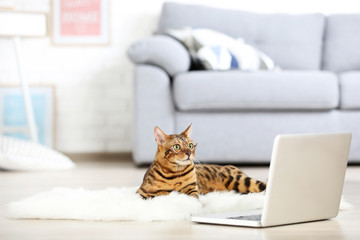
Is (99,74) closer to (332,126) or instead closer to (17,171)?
(17,171)

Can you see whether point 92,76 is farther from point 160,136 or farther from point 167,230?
point 167,230

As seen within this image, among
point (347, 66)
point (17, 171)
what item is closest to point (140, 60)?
point (17, 171)

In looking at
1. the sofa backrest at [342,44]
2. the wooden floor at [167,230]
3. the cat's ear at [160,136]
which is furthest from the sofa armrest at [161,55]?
the cat's ear at [160,136]

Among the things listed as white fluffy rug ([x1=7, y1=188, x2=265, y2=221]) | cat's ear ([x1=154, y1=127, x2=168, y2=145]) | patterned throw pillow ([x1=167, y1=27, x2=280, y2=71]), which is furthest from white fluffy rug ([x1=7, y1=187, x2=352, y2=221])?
patterned throw pillow ([x1=167, y1=27, x2=280, y2=71])

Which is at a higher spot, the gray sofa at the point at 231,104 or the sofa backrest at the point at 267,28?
the sofa backrest at the point at 267,28

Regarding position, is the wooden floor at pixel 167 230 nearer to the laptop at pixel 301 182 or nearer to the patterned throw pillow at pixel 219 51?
the laptop at pixel 301 182

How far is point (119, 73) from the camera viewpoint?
459 centimetres

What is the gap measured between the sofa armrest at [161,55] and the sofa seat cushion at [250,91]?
11cm

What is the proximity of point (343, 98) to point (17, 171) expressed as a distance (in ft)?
6.05

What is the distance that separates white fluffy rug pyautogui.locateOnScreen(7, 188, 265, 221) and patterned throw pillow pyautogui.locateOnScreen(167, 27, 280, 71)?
1.93m

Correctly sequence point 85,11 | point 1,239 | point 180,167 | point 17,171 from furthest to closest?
point 85,11
point 17,171
point 180,167
point 1,239

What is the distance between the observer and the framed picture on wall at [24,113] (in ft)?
14.8

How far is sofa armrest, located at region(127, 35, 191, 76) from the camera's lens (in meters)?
3.72

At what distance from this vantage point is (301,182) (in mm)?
1709
